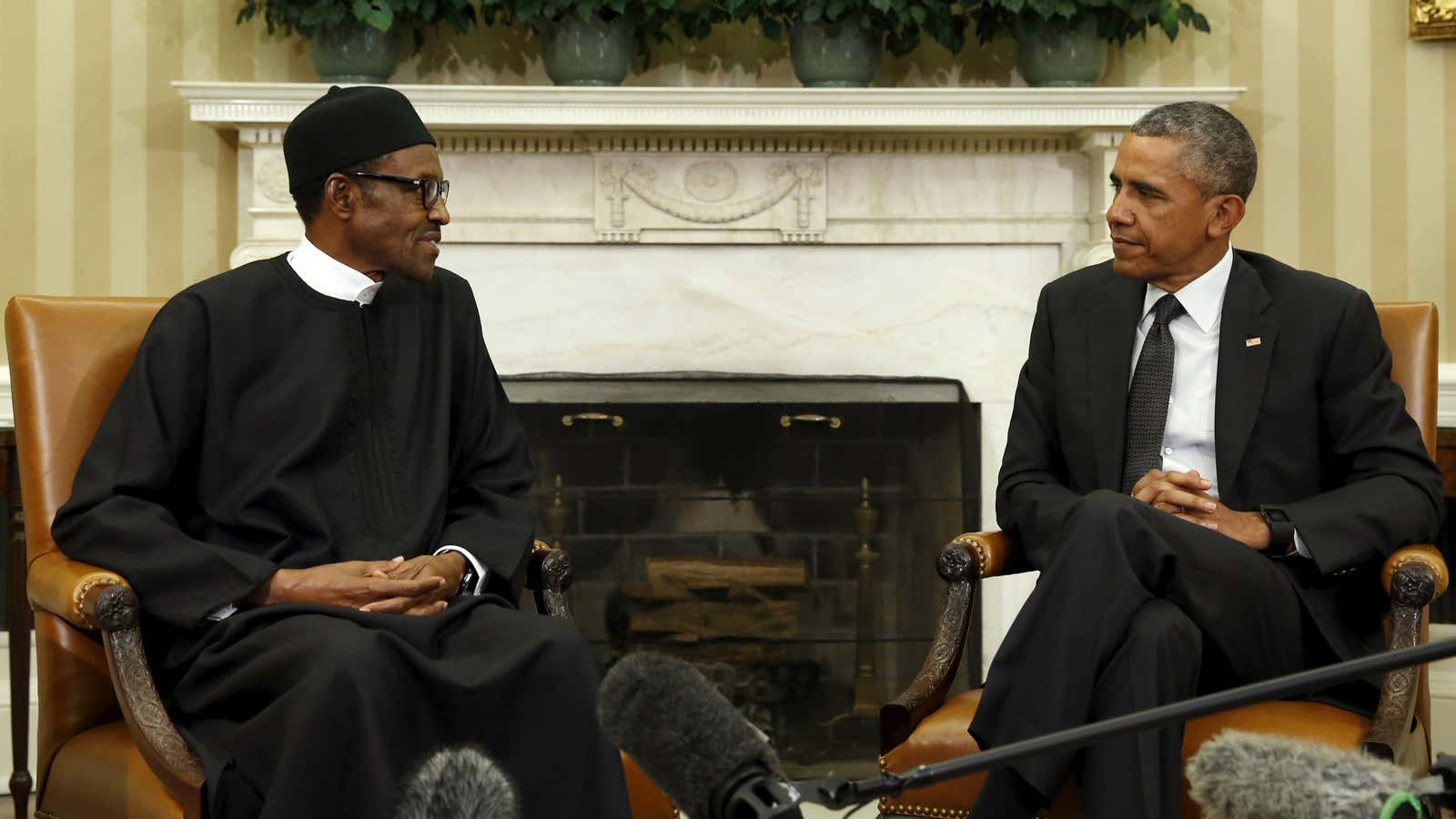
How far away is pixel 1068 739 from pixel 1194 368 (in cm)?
213

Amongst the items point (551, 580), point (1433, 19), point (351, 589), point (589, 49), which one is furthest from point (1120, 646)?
point (1433, 19)

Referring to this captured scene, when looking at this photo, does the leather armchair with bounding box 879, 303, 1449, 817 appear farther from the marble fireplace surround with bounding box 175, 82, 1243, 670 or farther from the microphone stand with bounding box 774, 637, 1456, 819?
the marble fireplace surround with bounding box 175, 82, 1243, 670

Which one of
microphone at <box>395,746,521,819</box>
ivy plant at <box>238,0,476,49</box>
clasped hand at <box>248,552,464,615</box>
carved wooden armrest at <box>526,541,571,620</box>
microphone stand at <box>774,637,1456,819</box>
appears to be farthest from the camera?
ivy plant at <box>238,0,476,49</box>

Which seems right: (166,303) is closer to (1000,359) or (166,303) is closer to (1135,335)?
(1135,335)

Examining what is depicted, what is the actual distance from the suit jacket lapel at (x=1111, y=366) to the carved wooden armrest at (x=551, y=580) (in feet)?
3.35

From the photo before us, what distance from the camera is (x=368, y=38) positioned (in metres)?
4.09

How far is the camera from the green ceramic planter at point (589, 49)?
4105 mm

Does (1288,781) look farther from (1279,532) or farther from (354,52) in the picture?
(354,52)

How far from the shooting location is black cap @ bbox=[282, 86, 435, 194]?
8.89 feet

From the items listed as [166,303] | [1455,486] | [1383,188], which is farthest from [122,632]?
[1383,188]

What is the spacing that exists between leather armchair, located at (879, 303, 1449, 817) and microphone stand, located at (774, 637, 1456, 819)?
1.44m

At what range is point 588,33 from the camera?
13.5 ft

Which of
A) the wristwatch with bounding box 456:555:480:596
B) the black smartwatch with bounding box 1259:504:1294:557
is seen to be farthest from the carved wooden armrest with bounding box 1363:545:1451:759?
the wristwatch with bounding box 456:555:480:596

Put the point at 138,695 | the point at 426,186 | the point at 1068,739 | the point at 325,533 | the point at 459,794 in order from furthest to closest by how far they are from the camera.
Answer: the point at 426,186 < the point at 325,533 < the point at 138,695 < the point at 459,794 < the point at 1068,739
